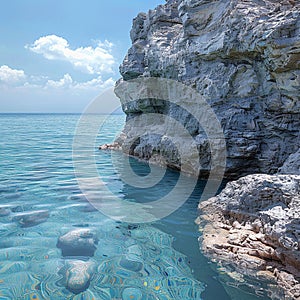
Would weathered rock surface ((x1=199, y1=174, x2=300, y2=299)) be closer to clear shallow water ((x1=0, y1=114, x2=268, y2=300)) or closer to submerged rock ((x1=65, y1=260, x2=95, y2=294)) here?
clear shallow water ((x1=0, y1=114, x2=268, y2=300))

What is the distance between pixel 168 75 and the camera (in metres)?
17.0

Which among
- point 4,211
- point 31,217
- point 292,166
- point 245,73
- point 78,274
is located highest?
point 245,73

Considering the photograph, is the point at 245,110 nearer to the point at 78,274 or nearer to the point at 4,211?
the point at 78,274

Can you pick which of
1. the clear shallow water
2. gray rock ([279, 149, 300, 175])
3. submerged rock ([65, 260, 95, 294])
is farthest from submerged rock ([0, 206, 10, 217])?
gray rock ([279, 149, 300, 175])

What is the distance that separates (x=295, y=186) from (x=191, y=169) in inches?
305

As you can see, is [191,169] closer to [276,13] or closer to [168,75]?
[168,75]

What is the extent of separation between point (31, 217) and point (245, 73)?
992 centimetres

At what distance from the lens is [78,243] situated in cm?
725

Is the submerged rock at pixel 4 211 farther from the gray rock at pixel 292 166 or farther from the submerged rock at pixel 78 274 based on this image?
the gray rock at pixel 292 166

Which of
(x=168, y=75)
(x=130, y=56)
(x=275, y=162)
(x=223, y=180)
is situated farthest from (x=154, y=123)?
(x=275, y=162)

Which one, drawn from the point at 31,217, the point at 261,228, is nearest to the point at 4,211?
the point at 31,217

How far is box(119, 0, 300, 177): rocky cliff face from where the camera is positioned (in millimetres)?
10086

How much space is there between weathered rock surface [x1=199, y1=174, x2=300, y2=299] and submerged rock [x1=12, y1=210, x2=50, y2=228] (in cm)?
492

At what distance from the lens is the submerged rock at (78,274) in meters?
5.51
